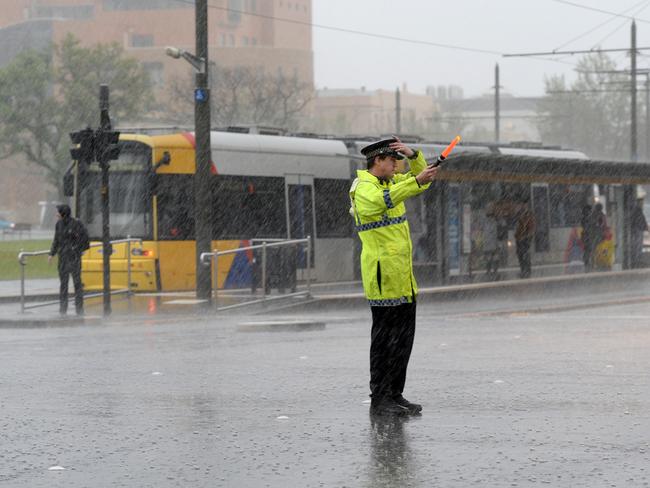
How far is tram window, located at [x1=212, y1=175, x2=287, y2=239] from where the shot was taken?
27.4 m

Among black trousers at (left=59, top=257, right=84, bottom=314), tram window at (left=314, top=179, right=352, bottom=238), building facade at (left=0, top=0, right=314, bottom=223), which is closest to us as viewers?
black trousers at (left=59, top=257, right=84, bottom=314)

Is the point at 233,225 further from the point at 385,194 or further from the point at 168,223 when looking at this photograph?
the point at 385,194

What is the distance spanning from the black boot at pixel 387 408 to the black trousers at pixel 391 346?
0.11ft

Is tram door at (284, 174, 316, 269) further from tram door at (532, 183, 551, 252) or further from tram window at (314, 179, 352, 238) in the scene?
tram door at (532, 183, 551, 252)

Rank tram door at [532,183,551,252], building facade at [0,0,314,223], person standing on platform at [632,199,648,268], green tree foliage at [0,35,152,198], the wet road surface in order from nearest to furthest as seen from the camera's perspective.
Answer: the wet road surface < tram door at [532,183,551,252] < person standing on platform at [632,199,648,268] < green tree foliage at [0,35,152,198] < building facade at [0,0,314,223]

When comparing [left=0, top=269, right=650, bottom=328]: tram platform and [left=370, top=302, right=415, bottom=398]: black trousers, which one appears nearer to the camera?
[left=370, top=302, right=415, bottom=398]: black trousers

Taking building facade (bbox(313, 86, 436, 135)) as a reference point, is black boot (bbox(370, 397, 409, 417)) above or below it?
below

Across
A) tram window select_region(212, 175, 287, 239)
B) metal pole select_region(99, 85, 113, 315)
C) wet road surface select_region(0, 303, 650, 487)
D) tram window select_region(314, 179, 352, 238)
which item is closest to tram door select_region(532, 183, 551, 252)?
tram window select_region(314, 179, 352, 238)

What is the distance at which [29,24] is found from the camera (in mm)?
112688

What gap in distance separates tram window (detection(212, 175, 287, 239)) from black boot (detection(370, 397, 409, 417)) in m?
18.3

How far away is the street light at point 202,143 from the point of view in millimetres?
23047

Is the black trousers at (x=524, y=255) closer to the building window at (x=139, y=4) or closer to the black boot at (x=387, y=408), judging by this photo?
the black boot at (x=387, y=408)

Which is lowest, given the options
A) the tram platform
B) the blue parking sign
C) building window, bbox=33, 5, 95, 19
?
the tram platform

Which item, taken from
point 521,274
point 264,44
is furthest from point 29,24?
point 521,274
